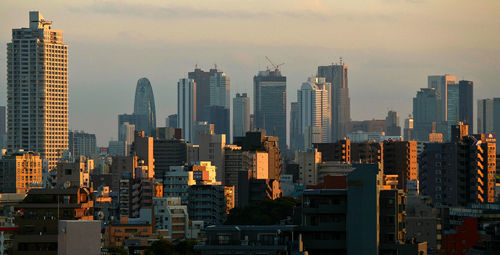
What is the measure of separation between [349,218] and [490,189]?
83200mm

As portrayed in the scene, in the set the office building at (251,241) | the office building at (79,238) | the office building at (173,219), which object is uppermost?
the office building at (79,238)

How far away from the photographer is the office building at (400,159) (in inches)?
7387

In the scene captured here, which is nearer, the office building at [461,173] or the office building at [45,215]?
the office building at [45,215]

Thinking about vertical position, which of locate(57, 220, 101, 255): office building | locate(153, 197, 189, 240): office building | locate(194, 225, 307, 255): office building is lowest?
locate(153, 197, 189, 240): office building

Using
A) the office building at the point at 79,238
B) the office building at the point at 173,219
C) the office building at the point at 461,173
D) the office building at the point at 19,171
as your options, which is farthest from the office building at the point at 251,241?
the office building at the point at 19,171

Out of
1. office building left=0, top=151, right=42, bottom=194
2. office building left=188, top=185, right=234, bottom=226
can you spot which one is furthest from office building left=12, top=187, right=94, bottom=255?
office building left=0, top=151, right=42, bottom=194

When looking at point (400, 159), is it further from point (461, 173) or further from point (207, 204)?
point (207, 204)

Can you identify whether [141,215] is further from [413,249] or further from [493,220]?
[413,249]

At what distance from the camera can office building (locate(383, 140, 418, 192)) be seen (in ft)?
616

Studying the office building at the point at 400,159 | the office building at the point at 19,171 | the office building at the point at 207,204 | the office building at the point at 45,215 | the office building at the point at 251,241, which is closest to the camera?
the office building at the point at 251,241

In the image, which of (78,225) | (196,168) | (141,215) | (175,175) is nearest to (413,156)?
(196,168)

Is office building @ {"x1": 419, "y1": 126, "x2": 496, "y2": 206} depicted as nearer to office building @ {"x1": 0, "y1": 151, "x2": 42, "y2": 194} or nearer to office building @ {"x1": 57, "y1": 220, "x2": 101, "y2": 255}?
office building @ {"x1": 0, "y1": 151, "x2": 42, "y2": 194}

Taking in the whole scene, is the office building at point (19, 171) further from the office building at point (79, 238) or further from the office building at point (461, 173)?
the office building at point (79, 238)

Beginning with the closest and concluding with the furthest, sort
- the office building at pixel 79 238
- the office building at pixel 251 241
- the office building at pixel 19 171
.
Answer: the office building at pixel 79 238
the office building at pixel 251 241
the office building at pixel 19 171
